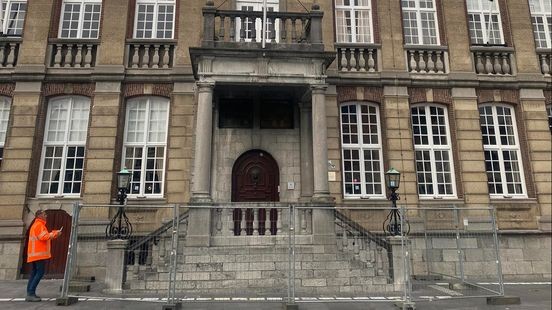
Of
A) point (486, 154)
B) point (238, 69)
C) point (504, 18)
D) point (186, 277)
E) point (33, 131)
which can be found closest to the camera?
point (186, 277)

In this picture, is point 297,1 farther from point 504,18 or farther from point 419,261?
point 419,261

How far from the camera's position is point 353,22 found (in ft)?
49.8

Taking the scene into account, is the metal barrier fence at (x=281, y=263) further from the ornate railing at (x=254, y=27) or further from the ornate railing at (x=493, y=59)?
the ornate railing at (x=493, y=59)

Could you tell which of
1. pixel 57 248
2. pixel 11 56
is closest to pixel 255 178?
pixel 57 248

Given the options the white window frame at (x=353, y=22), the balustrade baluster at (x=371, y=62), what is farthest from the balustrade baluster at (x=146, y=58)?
the balustrade baluster at (x=371, y=62)

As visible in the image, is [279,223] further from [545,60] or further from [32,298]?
[545,60]

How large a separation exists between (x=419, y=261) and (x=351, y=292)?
393 cm

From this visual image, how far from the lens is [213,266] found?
973 cm

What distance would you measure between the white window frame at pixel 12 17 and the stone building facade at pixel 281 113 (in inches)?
2.6

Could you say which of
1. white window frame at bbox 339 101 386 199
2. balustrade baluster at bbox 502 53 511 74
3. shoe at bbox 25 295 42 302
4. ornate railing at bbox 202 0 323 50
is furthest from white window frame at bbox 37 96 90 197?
balustrade baluster at bbox 502 53 511 74

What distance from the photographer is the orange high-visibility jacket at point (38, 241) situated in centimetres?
877

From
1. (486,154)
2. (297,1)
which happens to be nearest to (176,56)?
(297,1)

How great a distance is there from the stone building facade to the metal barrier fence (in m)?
2.37

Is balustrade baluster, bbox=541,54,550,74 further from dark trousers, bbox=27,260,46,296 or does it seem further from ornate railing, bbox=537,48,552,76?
dark trousers, bbox=27,260,46,296
